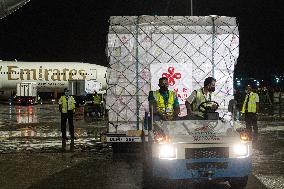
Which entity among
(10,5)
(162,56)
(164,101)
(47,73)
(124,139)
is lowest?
A: (124,139)

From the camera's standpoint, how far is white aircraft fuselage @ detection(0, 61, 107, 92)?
5116 cm

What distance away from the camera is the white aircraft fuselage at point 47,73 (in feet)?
168

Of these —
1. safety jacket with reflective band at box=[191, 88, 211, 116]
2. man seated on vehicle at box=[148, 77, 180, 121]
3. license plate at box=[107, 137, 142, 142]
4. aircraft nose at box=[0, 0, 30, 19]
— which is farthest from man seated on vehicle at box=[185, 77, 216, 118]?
aircraft nose at box=[0, 0, 30, 19]

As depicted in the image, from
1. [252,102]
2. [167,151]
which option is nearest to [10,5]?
[167,151]

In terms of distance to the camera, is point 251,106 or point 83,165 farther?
point 251,106

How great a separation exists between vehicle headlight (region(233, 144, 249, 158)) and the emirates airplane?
43526 mm

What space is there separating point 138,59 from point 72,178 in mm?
3265

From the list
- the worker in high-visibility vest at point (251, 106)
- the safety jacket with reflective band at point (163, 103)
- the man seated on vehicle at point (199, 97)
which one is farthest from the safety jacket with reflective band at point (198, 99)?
the worker in high-visibility vest at point (251, 106)

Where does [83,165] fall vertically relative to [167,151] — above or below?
below

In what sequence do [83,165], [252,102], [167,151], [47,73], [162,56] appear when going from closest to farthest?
1. [167,151]
2. [83,165]
3. [162,56]
4. [252,102]
5. [47,73]

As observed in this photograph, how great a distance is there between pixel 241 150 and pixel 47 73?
45.3 meters

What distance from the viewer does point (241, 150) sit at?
302 inches

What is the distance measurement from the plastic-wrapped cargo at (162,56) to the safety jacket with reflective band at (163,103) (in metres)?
1.78

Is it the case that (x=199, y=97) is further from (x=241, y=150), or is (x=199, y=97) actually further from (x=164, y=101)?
(x=241, y=150)
